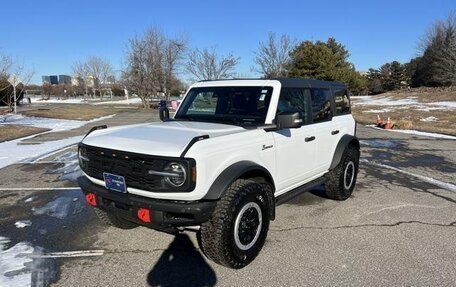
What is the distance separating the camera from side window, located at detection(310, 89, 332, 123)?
5391 millimetres

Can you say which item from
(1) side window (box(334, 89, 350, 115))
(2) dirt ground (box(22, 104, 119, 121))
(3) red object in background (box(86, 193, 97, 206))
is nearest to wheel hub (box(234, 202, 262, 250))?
(3) red object in background (box(86, 193, 97, 206))

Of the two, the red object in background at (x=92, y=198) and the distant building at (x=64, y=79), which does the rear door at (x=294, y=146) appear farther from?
the distant building at (x=64, y=79)

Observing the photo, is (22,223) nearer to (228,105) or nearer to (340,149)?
(228,105)

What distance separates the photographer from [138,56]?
3650 cm

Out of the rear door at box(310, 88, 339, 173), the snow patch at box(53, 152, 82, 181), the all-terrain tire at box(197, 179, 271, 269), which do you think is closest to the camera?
the all-terrain tire at box(197, 179, 271, 269)

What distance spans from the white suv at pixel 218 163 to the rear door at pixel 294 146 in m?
0.01

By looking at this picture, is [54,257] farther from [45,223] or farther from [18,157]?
[18,157]

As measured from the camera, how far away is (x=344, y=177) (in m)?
5.98

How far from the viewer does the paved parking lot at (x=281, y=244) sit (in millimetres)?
3637

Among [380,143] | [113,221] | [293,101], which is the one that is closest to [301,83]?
[293,101]

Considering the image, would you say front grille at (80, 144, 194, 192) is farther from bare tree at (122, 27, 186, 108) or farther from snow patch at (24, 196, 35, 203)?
bare tree at (122, 27, 186, 108)

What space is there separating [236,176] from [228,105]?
148 centimetres

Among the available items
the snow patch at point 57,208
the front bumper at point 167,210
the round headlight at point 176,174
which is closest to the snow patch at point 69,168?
the snow patch at point 57,208

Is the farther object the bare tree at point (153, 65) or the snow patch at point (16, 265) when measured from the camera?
the bare tree at point (153, 65)
